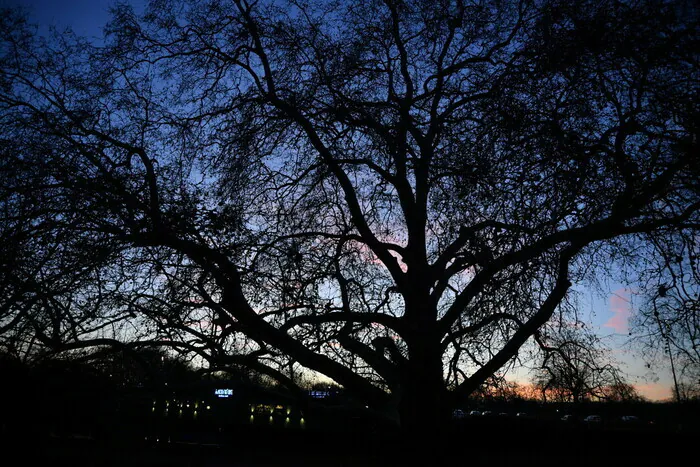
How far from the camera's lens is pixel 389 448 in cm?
954

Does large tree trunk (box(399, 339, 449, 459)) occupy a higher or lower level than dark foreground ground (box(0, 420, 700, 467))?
higher

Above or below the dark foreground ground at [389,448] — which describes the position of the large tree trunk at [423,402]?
above

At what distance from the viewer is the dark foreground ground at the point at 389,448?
7.96 meters

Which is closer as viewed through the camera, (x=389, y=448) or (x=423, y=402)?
(x=423, y=402)

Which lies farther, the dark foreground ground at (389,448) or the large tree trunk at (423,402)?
the dark foreground ground at (389,448)

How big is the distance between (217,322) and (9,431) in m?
2.35

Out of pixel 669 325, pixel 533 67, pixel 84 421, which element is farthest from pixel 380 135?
pixel 84 421

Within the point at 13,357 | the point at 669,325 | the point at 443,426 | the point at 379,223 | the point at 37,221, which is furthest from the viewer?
the point at 379,223

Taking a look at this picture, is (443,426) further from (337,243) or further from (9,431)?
(9,431)

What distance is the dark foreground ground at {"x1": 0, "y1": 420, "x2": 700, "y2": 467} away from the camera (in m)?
7.96

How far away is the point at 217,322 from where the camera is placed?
632cm

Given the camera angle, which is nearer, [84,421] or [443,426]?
[84,421]

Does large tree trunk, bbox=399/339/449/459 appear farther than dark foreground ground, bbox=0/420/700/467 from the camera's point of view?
No

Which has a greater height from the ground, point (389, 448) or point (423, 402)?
point (423, 402)
